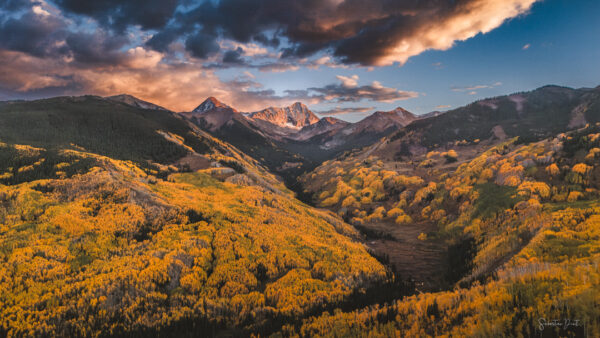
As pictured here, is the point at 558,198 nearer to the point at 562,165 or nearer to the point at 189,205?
the point at 562,165

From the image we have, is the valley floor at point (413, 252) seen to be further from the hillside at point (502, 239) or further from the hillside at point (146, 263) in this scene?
the hillside at point (146, 263)

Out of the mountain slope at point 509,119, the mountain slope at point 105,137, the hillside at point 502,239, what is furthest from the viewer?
the mountain slope at point 509,119

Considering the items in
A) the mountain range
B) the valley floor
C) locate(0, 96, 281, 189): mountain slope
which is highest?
locate(0, 96, 281, 189): mountain slope

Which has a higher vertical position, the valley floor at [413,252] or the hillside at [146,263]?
→ the hillside at [146,263]

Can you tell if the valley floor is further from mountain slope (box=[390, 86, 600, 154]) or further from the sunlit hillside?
mountain slope (box=[390, 86, 600, 154])

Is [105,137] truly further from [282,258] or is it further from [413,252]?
[413,252]

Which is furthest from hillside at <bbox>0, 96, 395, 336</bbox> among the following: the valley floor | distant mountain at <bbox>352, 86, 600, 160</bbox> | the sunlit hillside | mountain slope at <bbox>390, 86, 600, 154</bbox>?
mountain slope at <bbox>390, 86, 600, 154</bbox>

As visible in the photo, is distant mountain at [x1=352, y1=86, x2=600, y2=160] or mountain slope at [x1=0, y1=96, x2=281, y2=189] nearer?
mountain slope at [x1=0, y1=96, x2=281, y2=189]

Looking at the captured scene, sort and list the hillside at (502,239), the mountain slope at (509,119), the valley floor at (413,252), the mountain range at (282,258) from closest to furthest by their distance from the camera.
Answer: the hillside at (502,239), the mountain range at (282,258), the valley floor at (413,252), the mountain slope at (509,119)

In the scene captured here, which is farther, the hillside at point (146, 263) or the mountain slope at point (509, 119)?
the mountain slope at point (509, 119)

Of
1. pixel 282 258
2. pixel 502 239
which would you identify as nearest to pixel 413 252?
pixel 502 239

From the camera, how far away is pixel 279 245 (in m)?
27.5

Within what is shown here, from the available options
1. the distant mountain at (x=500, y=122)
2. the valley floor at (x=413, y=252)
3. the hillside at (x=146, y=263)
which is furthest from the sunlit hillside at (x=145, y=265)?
the distant mountain at (x=500, y=122)

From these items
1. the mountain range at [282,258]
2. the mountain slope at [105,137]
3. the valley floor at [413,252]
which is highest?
the mountain slope at [105,137]
